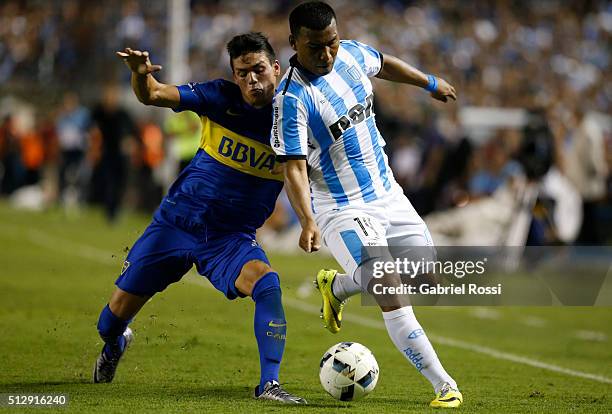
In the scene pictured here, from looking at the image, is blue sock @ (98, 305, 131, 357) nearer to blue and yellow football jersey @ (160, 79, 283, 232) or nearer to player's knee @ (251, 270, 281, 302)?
blue and yellow football jersey @ (160, 79, 283, 232)

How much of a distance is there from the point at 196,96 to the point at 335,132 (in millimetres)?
912

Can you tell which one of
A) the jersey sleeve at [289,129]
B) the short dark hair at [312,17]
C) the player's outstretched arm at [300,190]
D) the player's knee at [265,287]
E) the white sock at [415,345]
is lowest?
the white sock at [415,345]

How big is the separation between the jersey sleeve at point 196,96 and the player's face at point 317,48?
2.08 ft

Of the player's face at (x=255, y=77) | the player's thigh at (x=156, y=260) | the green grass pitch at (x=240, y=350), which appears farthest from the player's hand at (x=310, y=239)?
Result: the player's thigh at (x=156, y=260)

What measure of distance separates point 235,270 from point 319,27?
1602mm

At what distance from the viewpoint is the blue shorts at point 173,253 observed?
7.25 metres

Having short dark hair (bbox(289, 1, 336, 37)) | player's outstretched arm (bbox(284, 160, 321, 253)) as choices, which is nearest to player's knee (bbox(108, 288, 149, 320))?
player's outstretched arm (bbox(284, 160, 321, 253))

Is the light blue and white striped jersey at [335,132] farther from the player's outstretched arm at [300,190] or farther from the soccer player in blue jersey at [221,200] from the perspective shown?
the soccer player in blue jersey at [221,200]

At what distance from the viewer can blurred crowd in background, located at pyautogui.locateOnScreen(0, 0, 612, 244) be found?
20766 mm

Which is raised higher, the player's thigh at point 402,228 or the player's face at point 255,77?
the player's face at point 255,77

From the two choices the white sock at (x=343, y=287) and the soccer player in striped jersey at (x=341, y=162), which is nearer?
the soccer player in striped jersey at (x=341, y=162)

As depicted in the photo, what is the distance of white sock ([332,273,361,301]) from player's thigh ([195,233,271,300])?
0.71 meters

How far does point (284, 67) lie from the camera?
851 inches

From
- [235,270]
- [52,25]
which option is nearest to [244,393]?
[235,270]
